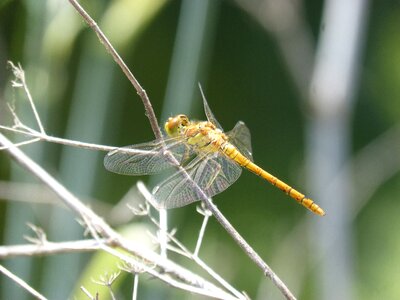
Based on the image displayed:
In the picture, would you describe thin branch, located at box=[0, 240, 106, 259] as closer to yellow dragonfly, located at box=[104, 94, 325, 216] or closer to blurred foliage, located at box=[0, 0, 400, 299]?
yellow dragonfly, located at box=[104, 94, 325, 216]

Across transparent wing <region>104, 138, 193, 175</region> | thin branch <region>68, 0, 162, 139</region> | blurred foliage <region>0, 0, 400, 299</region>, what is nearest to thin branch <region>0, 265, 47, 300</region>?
thin branch <region>68, 0, 162, 139</region>

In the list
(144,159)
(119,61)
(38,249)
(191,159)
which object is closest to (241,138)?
(191,159)

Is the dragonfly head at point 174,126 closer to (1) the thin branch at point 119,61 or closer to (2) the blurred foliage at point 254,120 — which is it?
(1) the thin branch at point 119,61

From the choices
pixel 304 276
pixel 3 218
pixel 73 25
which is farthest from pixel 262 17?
pixel 3 218

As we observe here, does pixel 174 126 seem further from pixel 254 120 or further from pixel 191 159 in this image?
pixel 254 120

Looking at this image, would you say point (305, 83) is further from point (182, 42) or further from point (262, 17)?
point (182, 42)
